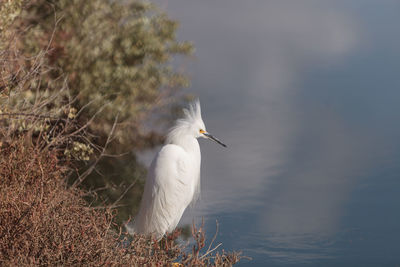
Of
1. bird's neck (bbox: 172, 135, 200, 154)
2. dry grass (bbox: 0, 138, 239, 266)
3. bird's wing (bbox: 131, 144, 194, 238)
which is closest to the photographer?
dry grass (bbox: 0, 138, 239, 266)

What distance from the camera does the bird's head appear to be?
250 inches

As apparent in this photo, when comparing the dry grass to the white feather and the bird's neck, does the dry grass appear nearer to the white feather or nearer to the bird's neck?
the white feather

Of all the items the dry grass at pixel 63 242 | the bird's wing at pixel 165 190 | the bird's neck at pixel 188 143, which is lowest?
the bird's wing at pixel 165 190

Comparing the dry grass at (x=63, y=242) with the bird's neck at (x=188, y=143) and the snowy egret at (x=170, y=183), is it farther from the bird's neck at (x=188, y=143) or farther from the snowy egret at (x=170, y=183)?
the bird's neck at (x=188, y=143)

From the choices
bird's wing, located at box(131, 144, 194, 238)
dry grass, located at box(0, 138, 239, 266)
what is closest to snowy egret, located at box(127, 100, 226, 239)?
bird's wing, located at box(131, 144, 194, 238)

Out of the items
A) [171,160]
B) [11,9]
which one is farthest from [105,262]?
Answer: [11,9]

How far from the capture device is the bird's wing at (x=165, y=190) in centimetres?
586

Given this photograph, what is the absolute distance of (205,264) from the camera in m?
4.12

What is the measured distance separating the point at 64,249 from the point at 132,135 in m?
9.60

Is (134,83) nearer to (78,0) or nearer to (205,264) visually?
(78,0)

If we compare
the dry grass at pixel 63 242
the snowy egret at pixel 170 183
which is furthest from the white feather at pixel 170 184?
the dry grass at pixel 63 242

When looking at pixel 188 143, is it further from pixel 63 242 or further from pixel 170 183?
pixel 63 242

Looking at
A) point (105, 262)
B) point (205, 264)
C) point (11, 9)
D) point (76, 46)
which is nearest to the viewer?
point (105, 262)

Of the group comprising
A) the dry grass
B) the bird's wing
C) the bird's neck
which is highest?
the dry grass
